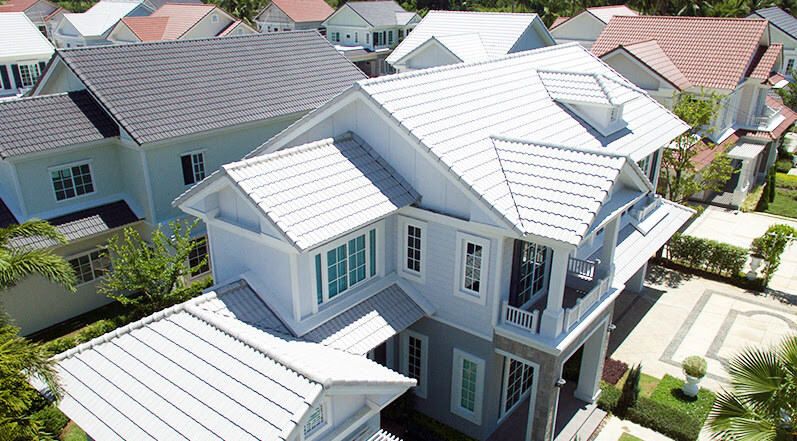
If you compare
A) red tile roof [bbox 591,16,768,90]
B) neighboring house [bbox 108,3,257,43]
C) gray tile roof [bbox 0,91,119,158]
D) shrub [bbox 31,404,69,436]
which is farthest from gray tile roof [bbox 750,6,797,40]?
shrub [bbox 31,404,69,436]

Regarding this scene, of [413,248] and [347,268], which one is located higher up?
[413,248]

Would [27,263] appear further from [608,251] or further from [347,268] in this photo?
[608,251]

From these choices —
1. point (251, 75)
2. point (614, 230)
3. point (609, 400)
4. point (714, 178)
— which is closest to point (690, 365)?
point (609, 400)

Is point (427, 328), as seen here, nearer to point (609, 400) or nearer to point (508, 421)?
point (508, 421)

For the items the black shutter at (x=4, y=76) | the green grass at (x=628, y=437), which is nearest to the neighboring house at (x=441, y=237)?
the green grass at (x=628, y=437)

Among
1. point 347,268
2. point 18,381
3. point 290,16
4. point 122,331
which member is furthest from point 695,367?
point 290,16

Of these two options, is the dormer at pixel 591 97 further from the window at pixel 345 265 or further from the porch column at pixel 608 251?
the window at pixel 345 265
